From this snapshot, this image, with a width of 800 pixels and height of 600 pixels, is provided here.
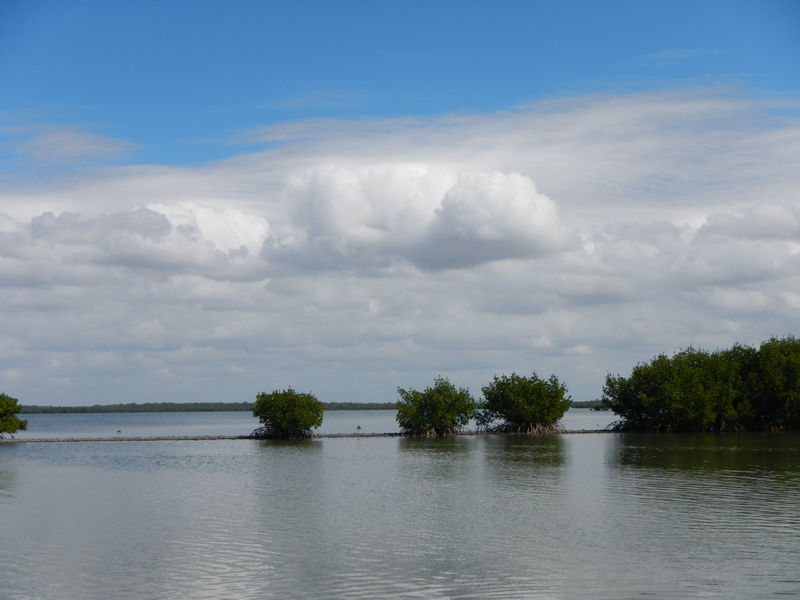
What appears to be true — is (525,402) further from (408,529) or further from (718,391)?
(408,529)

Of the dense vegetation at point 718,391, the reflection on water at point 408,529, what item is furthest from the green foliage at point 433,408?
the reflection on water at point 408,529

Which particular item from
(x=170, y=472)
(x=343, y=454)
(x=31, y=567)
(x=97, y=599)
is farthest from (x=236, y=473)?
(x=97, y=599)

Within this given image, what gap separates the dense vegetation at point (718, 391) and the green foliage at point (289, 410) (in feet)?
112

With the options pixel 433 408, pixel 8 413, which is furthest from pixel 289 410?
pixel 8 413

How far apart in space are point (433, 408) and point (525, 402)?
400 inches

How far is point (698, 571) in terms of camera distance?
2034 cm

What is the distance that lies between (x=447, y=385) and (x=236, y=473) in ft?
132

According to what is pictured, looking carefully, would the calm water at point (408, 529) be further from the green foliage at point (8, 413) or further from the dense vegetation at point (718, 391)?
the dense vegetation at point (718, 391)

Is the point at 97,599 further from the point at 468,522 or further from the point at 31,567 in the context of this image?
the point at 468,522

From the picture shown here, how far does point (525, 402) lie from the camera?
86.9m

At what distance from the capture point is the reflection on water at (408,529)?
64.5 feet

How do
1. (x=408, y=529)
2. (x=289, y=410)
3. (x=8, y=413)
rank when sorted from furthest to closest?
(x=289, y=410)
(x=8, y=413)
(x=408, y=529)

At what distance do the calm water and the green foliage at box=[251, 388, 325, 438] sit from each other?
26790 millimetres

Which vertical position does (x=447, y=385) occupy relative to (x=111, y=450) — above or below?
above
